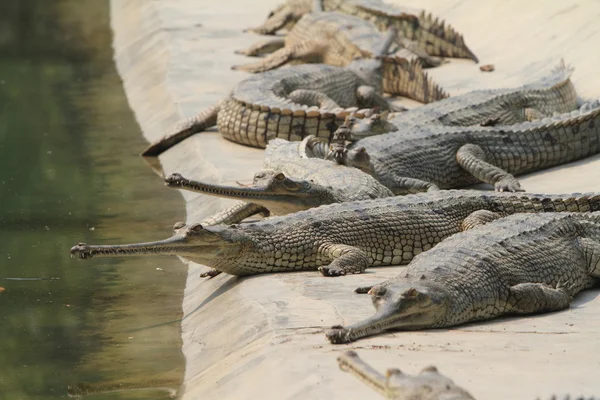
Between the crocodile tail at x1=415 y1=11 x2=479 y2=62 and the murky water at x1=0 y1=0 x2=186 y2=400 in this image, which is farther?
the crocodile tail at x1=415 y1=11 x2=479 y2=62

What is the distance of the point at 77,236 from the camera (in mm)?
10281

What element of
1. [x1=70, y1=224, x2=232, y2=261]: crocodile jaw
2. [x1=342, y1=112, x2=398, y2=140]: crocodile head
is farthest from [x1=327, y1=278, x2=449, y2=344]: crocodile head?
[x1=342, y1=112, x2=398, y2=140]: crocodile head

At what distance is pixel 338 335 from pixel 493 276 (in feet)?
3.78

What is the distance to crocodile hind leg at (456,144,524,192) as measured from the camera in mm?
10164

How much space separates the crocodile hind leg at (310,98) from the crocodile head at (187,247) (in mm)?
5652

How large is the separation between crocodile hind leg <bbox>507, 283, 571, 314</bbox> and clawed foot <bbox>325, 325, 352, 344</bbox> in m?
1.15

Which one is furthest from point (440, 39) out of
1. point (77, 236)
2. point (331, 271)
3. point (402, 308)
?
point (402, 308)

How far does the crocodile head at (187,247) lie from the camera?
Result: 7.33 m

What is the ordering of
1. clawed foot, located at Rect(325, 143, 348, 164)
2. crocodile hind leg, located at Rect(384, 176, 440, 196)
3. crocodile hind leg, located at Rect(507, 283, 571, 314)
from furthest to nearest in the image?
crocodile hind leg, located at Rect(384, 176, 440, 196)
clawed foot, located at Rect(325, 143, 348, 164)
crocodile hind leg, located at Rect(507, 283, 571, 314)

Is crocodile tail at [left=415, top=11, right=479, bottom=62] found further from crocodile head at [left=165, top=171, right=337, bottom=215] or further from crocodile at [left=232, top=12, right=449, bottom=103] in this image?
crocodile head at [left=165, top=171, right=337, bottom=215]

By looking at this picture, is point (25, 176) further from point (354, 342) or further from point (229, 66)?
point (354, 342)

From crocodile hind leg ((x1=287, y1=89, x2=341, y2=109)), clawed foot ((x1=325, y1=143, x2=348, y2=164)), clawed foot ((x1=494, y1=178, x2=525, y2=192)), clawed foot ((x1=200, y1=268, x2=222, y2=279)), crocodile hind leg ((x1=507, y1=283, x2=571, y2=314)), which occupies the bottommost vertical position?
crocodile hind leg ((x1=287, y1=89, x2=341, y2=109))

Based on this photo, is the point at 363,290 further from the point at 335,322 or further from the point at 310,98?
the point at 310,98

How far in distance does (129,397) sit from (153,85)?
30.8 feet
